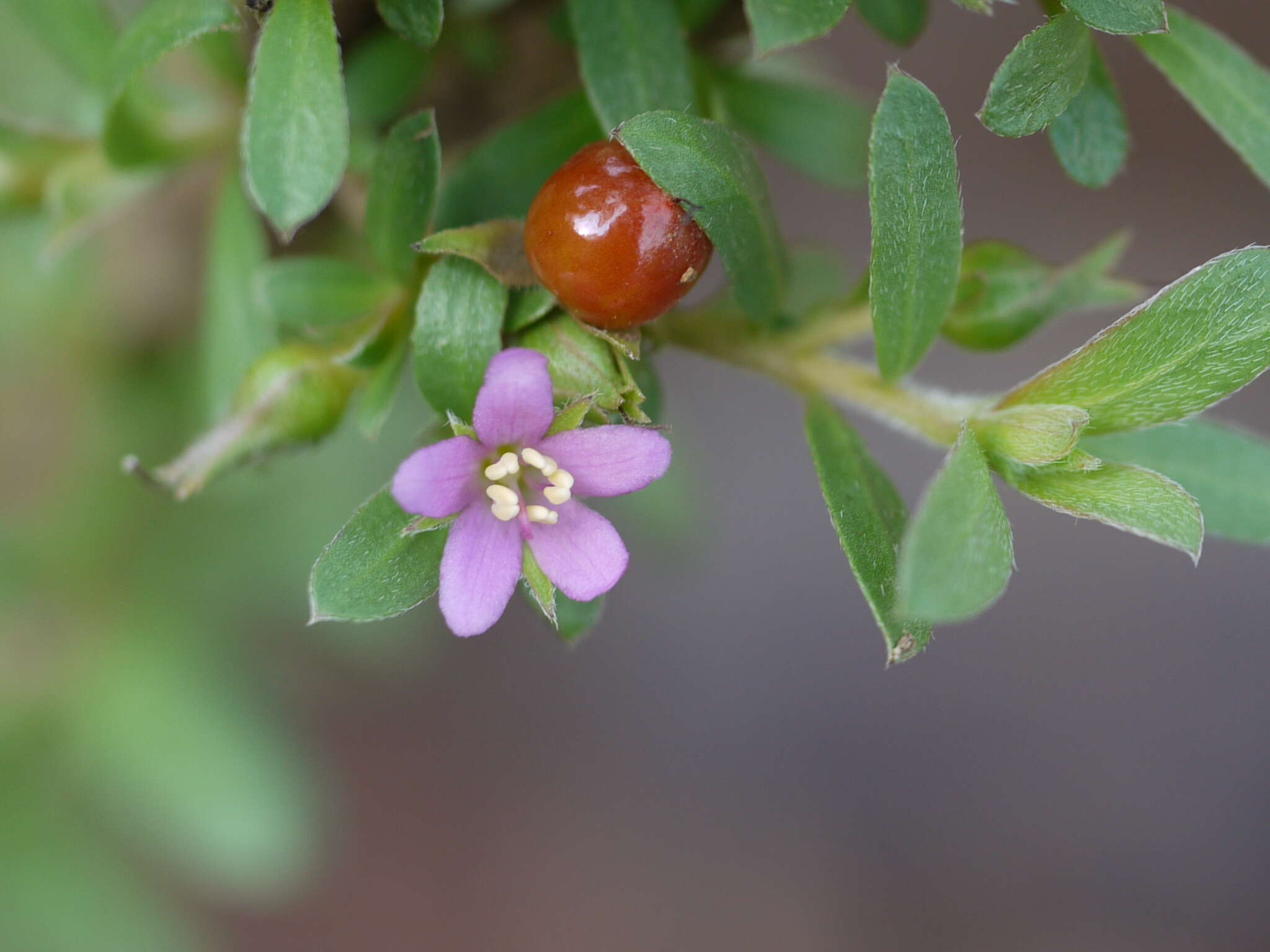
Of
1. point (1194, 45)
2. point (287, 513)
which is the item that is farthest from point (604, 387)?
point (287, 513)

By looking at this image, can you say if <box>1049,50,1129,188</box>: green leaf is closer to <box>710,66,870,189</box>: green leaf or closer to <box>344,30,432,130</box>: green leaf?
<box>710,66,870,189</box>: green leaf

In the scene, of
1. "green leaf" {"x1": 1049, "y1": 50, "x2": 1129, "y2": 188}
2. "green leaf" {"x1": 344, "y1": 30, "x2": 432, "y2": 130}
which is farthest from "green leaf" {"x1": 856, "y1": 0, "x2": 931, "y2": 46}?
"green leaf" {"x1": 344, "y1": 30, "x2": 432, "y2": 130}

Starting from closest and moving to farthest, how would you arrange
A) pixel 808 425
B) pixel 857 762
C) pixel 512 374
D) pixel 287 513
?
1. pixel 512 374
2. pixel 808 425
3. pixel 287 513
4. pixel 857 762

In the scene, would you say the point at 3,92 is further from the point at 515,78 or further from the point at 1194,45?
the point at 1194,45

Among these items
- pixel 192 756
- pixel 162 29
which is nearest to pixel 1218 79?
pixel 162 29

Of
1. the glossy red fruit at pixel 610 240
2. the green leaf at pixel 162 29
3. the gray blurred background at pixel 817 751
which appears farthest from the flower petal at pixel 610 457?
the gray blurred background at pixel 817 751

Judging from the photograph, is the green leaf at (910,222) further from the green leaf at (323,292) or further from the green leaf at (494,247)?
the green leaf at (323,292)

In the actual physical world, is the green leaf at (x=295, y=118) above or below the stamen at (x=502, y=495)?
above

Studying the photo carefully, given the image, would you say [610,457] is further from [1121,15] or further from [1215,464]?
[1215,464]
